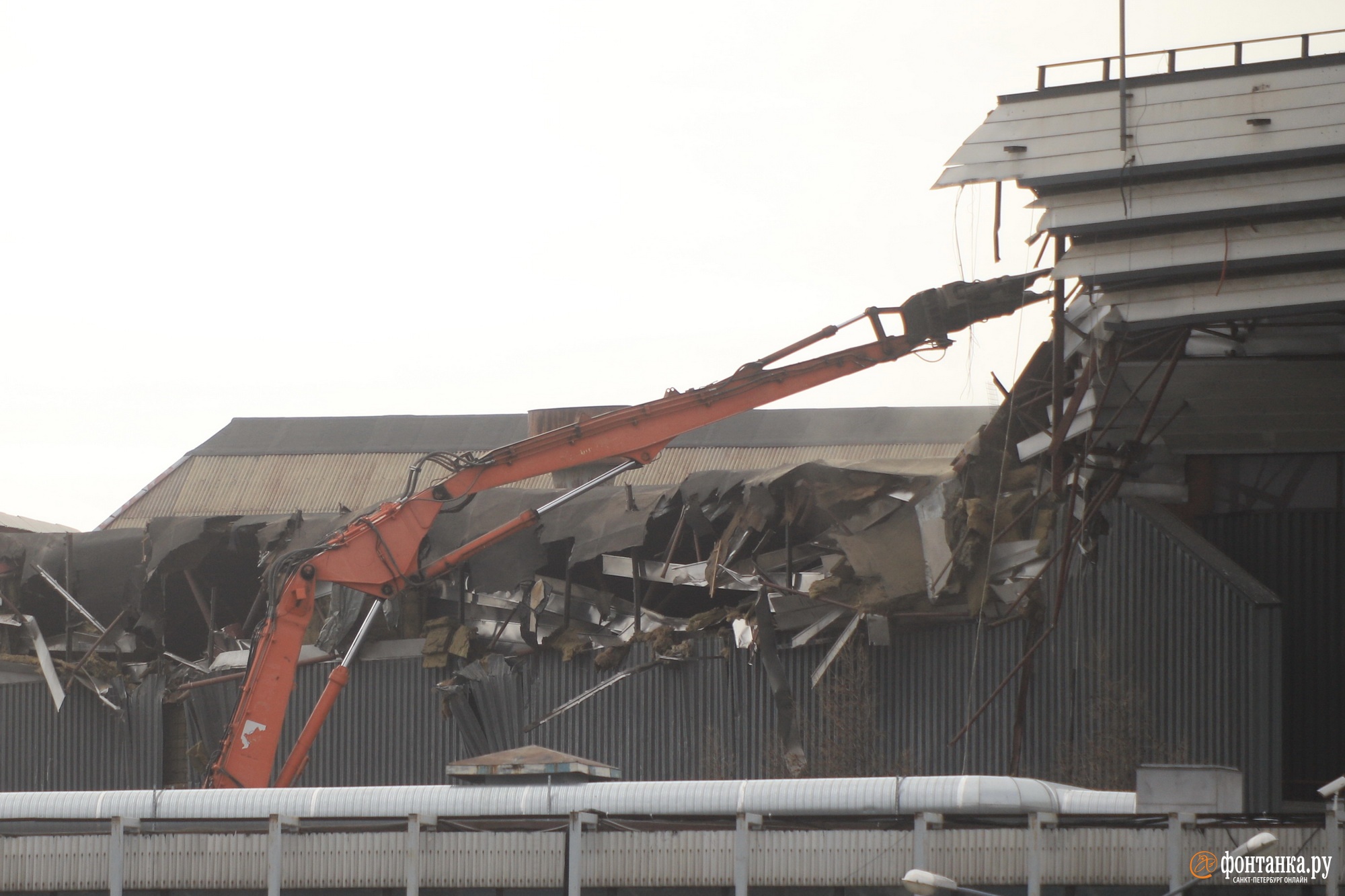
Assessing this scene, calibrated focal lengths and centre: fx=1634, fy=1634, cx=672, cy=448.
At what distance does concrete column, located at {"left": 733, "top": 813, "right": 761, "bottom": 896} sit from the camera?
616 inches

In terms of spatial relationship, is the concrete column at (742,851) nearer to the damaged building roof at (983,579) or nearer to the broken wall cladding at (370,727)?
the damaged building roof at (983,579)

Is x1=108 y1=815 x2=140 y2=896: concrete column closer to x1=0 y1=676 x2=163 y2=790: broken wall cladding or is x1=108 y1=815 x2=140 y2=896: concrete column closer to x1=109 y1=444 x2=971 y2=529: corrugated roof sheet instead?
x1=0 y1=676 x2=163 y2=790: broken wall cladding

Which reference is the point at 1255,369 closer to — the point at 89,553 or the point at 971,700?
the point at 971,700

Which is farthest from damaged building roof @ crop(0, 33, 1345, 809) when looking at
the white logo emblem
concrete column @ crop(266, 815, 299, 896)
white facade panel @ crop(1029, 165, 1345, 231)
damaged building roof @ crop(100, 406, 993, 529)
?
damaged building roof @ crop(100, 406, 993, 529)

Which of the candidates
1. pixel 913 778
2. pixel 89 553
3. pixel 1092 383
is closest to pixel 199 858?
pixel 913 778

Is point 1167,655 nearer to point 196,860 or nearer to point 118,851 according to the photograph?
point 196,860

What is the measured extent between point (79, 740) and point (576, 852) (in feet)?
53.3

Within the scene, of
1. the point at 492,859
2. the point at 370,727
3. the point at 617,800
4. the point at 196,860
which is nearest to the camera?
the point at 492,859

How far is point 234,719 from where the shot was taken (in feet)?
69.1

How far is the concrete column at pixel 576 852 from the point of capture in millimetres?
15875

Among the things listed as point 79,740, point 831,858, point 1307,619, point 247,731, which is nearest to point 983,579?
point 1307,619

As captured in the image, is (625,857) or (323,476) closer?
(625,857)

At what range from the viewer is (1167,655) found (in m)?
22.0

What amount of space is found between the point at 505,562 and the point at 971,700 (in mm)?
8083
